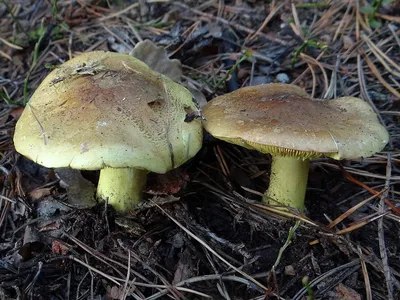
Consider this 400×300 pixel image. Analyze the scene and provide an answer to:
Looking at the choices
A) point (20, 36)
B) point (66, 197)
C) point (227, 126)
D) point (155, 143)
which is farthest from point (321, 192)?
point (20, 36)

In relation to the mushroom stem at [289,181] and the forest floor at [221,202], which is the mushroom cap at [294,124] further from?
the forest floor at [221,202]

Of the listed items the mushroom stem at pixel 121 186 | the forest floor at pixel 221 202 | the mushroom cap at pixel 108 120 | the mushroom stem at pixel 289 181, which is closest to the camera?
the mushroom cap at pixel 108 120

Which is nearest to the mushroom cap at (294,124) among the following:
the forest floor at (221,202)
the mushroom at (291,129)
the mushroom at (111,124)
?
the mushroom at (291,129)

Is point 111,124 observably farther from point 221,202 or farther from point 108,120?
point 221,202

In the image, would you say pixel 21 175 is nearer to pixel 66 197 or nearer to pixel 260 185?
pixel 66 197

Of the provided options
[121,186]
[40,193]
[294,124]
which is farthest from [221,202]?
[40,193]

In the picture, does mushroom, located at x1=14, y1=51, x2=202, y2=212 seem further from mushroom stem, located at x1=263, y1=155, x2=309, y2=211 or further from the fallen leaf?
mushroom stem, located at x1=263, y1=155, x2=309, y2=211
